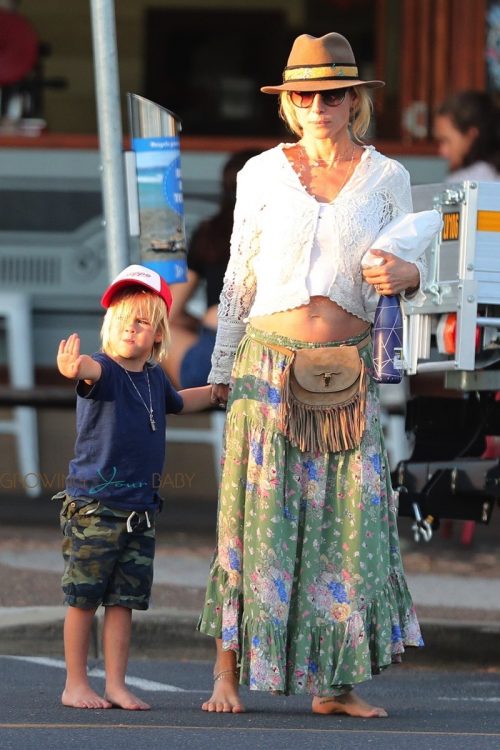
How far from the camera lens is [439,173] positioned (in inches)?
433

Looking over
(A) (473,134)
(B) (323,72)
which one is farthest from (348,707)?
(A) (473,134)

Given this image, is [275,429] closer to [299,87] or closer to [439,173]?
[299,87]

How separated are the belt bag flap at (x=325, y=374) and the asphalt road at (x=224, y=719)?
98 cm

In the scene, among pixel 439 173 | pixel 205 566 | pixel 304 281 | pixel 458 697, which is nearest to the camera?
pixel 304 281

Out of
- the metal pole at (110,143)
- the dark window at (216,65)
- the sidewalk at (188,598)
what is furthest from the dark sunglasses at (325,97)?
the dark window at (216,65)

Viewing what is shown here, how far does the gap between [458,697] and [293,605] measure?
3.49ft

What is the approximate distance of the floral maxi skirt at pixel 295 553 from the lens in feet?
17.5

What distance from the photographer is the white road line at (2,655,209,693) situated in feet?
20.3

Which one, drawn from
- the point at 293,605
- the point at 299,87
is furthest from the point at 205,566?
the point at 299,87

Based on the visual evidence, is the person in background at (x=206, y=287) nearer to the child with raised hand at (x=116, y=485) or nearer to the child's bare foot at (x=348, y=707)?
the child with raised hand at (x=116, y=485)

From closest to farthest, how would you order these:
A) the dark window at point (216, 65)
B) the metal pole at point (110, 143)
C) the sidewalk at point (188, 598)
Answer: the metal pole at point (110, 143) → the sidewalk at point (188, 598) → the dark window at point (216, 65)

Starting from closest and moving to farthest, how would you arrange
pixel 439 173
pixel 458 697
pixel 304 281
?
pixel 304 281 → pixel 458 697 → pixel 439 173

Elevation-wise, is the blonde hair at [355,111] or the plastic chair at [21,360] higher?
the blonde hair at [355,111]

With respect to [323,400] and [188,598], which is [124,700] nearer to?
[323,400]
